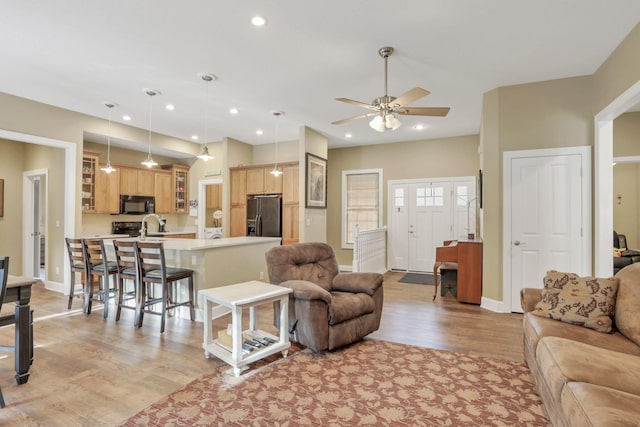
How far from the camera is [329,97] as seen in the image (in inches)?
177

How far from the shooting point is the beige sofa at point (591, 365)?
53.3 inches

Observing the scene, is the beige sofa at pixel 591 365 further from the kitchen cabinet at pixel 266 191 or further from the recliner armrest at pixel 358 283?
the kitchen cabinet at pixel 266 191

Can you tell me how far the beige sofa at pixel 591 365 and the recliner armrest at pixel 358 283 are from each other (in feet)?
4.12

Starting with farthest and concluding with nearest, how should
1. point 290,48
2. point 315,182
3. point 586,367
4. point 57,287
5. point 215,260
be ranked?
point 315,182 < point 57,287 < point 215,260 < point 290,48 < point 586,367

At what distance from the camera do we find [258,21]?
2.75 metres

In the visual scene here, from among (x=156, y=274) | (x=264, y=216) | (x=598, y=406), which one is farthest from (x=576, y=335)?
(x=264, y=216)

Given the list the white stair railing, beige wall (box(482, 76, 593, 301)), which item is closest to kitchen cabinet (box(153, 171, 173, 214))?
the white stair railing

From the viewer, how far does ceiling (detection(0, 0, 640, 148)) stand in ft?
8.56

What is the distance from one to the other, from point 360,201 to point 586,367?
19.7ft

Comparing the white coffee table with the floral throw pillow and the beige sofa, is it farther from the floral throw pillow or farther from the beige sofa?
the floral throw pillow

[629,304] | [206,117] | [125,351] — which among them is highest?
[206,117]

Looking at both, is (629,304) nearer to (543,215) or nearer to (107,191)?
(543,215)

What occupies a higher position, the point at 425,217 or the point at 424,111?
the point at 424,111

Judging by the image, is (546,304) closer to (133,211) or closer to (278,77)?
(278,77)
